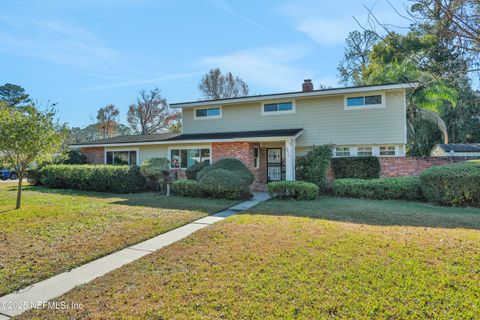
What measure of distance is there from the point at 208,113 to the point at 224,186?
334 inches

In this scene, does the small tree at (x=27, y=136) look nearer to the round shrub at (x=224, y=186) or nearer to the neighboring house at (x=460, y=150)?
the round shrub at (x=224, y=186)

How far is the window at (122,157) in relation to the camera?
1836cm

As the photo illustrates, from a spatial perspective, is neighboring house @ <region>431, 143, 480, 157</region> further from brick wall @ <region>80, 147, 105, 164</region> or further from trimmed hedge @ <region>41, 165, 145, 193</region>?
brick wall @ <region>80, 147, 105, 164</region>

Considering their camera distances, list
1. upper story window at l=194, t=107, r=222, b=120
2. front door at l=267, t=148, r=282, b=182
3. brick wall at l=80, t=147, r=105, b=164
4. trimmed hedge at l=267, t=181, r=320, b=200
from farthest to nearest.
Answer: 1. brick wall at l=80, t=147, r=105, b=164
2. upper story window at l=194, t=107, r=222, b=120
3. front door at l=267, t=148, r=282, b=182
4. trimmed hedge at l=267, t=181, r=320, b=200

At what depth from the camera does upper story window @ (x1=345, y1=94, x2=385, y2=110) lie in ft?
48.2

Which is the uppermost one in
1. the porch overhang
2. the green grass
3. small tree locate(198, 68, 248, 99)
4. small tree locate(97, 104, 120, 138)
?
small tree locate(198, 68, 248, 99)

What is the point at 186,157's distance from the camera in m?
16.7

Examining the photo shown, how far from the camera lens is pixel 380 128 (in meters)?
14.7

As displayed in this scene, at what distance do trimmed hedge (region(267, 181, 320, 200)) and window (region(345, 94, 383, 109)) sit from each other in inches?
246

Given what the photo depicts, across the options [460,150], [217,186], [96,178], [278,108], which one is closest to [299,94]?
[278,108]

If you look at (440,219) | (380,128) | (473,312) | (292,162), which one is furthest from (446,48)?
(380,128)

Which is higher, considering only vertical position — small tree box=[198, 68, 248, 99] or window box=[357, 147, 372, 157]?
small tree box=[198, 68, 248, 99]

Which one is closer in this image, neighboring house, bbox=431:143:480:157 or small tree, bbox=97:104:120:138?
neighboring house, bbox=431:143:480:157

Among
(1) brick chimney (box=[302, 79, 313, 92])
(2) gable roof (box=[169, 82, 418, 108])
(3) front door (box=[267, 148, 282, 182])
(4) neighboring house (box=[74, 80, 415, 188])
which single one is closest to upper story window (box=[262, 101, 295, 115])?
(4) neighboring house (box=[74, 80, 415, 188])
